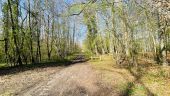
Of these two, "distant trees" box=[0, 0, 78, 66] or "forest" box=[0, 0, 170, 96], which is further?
"distant trees" box=[0, 0, 78, 66]

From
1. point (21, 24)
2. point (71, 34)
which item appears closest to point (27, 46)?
point (21, 24)

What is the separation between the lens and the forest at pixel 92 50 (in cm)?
1462

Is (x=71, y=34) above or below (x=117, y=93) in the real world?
above

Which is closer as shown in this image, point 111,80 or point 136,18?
point 111,80

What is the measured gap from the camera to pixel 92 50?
70.8 metres

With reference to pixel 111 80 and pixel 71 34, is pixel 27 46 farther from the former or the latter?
pixel 71 34

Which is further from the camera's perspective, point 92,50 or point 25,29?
point 92,50

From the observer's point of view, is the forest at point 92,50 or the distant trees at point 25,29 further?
the distant trees at point 25,29

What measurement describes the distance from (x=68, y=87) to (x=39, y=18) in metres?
39.3

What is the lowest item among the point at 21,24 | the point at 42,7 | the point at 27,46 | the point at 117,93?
the point at 117,93

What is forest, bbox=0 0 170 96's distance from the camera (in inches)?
576

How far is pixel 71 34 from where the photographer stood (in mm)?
94500

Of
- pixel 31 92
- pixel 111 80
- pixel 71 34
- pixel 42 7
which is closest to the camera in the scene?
pixel 31 92

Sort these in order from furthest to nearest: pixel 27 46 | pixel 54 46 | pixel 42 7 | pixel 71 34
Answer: pixel 71 34 → pixel 54 46 → pixel 42 7 → pixel 27 46
